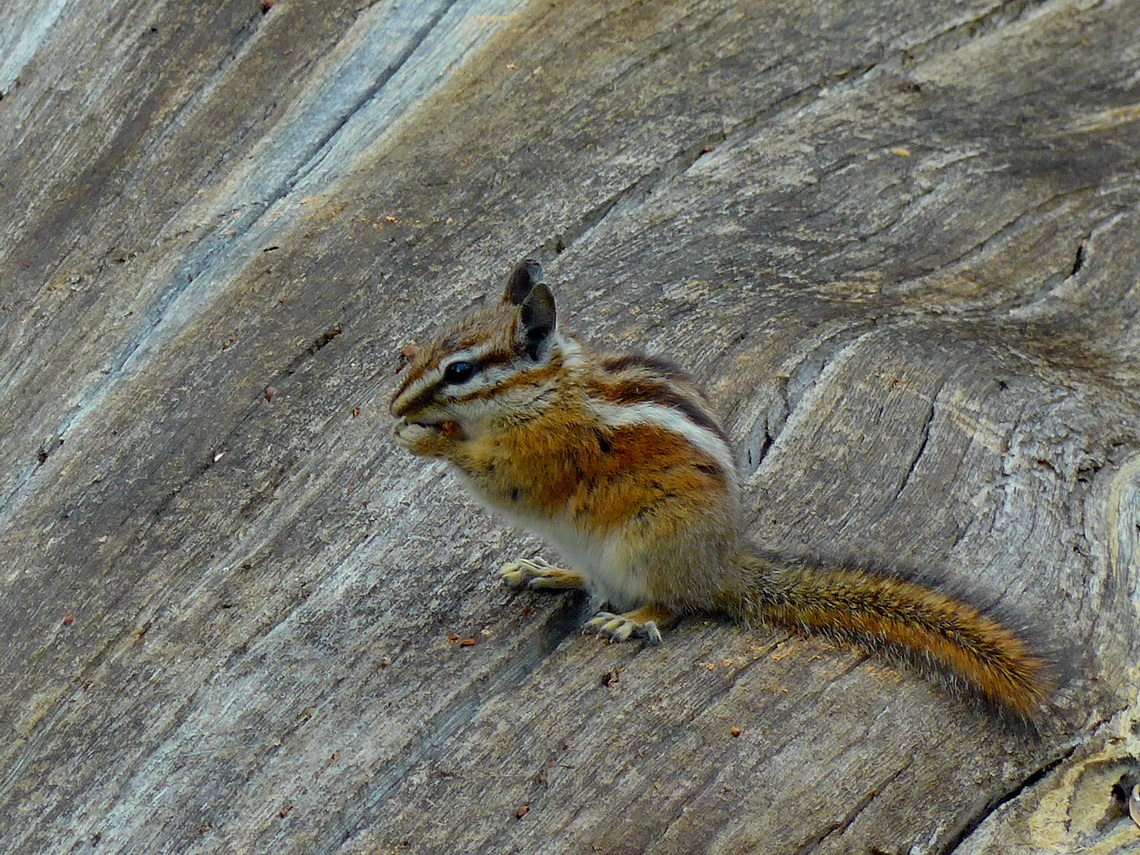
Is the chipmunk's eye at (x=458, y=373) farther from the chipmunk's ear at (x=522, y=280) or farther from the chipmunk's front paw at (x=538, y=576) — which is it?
the chipmunk's front paw at (x=538, y=576)

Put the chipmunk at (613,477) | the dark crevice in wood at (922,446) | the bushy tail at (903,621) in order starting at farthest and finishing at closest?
1. the dark crevice in wood at (922,446)
2. the chipmunk at (613,477)
3. the bushy tail at (903,621)

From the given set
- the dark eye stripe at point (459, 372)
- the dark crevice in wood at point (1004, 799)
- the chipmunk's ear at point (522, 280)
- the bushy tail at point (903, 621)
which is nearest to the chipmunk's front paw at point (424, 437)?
the dark eye stripe at point (459, 372)


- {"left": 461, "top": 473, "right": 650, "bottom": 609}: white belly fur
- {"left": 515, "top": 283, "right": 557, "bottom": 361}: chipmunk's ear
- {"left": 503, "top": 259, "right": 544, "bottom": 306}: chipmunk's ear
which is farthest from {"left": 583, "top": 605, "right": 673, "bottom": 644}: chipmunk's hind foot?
{"left": 503, "top": 259, "right": 544, "bottom": 306}: chipmunk's ear

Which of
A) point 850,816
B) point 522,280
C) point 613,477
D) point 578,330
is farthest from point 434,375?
point 850,816

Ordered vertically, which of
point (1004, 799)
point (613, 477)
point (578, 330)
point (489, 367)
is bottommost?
point (1004, 799)

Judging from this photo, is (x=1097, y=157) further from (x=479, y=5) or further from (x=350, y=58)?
(x=350, y=58)

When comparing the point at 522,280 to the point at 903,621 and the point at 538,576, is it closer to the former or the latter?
the point at 538,576
